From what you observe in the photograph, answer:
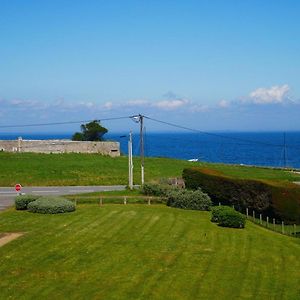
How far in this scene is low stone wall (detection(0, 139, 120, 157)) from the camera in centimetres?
7356


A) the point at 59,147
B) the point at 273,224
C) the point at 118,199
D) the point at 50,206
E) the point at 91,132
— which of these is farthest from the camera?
the point at 91,132

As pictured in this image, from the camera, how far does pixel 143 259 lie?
22469 millimetres

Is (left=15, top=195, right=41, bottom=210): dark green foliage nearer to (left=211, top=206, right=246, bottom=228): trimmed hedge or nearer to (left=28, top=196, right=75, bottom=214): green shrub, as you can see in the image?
(left=28, top=196, right=75, bottom=214): green shrub

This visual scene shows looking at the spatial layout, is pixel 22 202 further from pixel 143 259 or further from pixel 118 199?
pixel 143 259

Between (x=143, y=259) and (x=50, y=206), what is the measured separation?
12650mm

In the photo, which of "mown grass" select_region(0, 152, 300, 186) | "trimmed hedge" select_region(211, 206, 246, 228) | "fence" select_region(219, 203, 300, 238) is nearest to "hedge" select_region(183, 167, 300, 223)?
"fence" select_region(219, 203, 300, 238)

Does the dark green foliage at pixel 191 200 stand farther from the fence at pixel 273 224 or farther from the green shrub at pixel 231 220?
the green shrub at pixel 231 220

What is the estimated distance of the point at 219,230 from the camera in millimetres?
29203

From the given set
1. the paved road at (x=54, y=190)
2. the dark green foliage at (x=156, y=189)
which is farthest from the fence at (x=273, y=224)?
the paved road at (x=54, y=190)

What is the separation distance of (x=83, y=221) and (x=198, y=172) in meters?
12.2

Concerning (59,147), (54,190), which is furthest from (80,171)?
(59,147)

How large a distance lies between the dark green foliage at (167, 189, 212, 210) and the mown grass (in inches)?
359

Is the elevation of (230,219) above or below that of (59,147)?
below

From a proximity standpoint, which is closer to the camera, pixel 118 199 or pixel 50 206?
pixel 50 206
